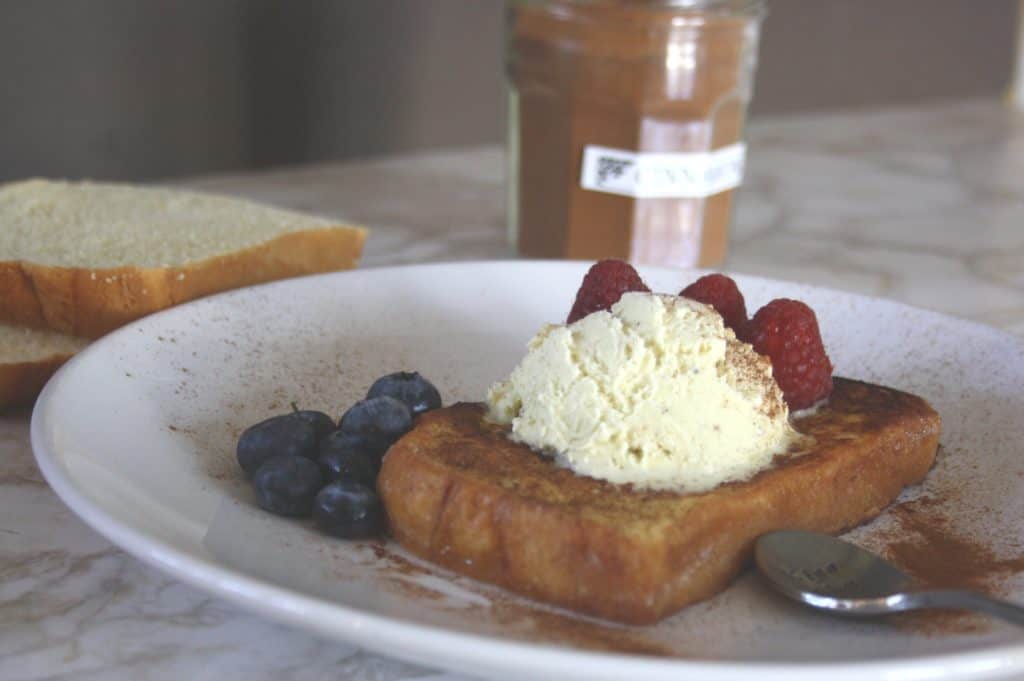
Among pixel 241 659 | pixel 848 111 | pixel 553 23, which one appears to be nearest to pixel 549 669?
pixel 241 659

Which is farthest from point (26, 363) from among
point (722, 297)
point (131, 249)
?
point (722, 297)

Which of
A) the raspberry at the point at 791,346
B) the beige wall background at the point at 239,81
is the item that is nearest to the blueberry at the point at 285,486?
the raspberry at the point at 791,346

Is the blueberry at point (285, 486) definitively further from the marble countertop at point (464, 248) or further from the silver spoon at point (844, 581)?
the silver spoon at point (844, 581)

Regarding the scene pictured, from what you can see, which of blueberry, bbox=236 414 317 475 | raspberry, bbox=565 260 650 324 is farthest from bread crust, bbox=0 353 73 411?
raspberry, bbox=565 260 650 324

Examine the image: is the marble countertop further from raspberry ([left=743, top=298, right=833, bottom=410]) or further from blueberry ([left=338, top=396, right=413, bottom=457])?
raspberry ([left=743, top=298, right=833, bottom=410])

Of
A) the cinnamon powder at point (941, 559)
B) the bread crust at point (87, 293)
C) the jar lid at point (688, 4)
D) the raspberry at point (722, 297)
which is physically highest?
the jar lid at point (688, 4)

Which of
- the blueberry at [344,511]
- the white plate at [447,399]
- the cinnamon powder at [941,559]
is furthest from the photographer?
the blueberry at [344,511]

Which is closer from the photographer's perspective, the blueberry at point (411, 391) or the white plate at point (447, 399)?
the white plate at point (447, 399)

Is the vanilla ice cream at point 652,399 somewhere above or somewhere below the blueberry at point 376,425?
above
